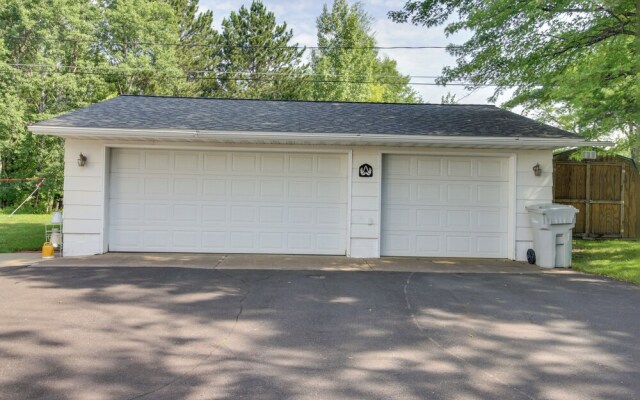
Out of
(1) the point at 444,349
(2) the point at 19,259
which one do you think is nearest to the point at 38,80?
(2) the point at 19,259

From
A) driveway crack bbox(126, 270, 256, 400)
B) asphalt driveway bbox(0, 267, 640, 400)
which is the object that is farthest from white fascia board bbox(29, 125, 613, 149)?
driveway crack bbox(126, 270, 256, 400)

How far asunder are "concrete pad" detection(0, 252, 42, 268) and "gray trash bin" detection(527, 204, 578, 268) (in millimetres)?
9548

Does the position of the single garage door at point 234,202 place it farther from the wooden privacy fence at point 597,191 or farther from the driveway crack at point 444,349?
the wooden privacy fence at point 597,191

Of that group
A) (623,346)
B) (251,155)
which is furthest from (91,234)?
(623,346)

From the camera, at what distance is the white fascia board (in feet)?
25.4

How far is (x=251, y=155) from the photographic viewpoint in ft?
28.5

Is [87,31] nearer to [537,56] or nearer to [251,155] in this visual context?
[251,155]

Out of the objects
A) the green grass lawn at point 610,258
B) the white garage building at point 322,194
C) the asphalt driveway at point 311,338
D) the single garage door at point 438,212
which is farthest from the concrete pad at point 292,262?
the green grass lawn at point 610,258

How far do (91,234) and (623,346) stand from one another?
28.4 feet

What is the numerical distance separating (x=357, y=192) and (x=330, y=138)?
131 centimetres

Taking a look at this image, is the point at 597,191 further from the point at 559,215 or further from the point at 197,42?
the point at 197,42

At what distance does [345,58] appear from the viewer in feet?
75.6

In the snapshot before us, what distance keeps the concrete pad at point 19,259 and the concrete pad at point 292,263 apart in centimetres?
32

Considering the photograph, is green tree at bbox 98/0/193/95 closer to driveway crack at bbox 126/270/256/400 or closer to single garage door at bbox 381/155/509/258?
single garage door at bbox 381/155/509/258
